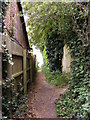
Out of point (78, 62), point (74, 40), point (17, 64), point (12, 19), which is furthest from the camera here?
point (74, 40)

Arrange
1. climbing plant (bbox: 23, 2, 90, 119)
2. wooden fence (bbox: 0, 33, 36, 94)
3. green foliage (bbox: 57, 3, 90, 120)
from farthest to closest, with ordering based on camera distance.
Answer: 1. green foliage (bbox: 57, 3, 90, 120)
2. climbing plant (bbox: 23, 2, 90, 119)
3. wooden fence (bbox: 0, 33, 36, 94)

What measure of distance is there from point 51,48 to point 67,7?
4.18 meters

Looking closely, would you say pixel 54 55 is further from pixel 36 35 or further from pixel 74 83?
pixel 74 83

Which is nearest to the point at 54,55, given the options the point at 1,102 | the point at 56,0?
the point at 56,0

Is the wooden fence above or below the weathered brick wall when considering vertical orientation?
below

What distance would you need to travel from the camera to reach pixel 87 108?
266 centimetres

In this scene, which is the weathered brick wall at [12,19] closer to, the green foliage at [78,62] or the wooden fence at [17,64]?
the wooden fence at [17,64]

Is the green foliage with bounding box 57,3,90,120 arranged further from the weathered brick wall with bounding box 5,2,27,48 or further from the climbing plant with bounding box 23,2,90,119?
the weathered brick wall with bounding box 5,2,27,48

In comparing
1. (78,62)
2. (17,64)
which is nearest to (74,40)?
(78,62)

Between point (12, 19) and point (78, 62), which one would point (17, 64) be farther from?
point (78, 62)

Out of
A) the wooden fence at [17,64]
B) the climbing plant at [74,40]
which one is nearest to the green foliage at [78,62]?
the climbing plant at [74,40]

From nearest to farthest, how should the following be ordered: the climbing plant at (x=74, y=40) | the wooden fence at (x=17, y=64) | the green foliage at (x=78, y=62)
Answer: the wooden fence at (x=17, y=64)
the climbing plant at (x=74, y=40)
the green foliage at (x=78, y=62)

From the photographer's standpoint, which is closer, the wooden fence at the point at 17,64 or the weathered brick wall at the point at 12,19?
the wooden fence at the point at 17,64

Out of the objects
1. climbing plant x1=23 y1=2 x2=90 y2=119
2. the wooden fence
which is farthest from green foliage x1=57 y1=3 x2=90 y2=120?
the wooden fence
